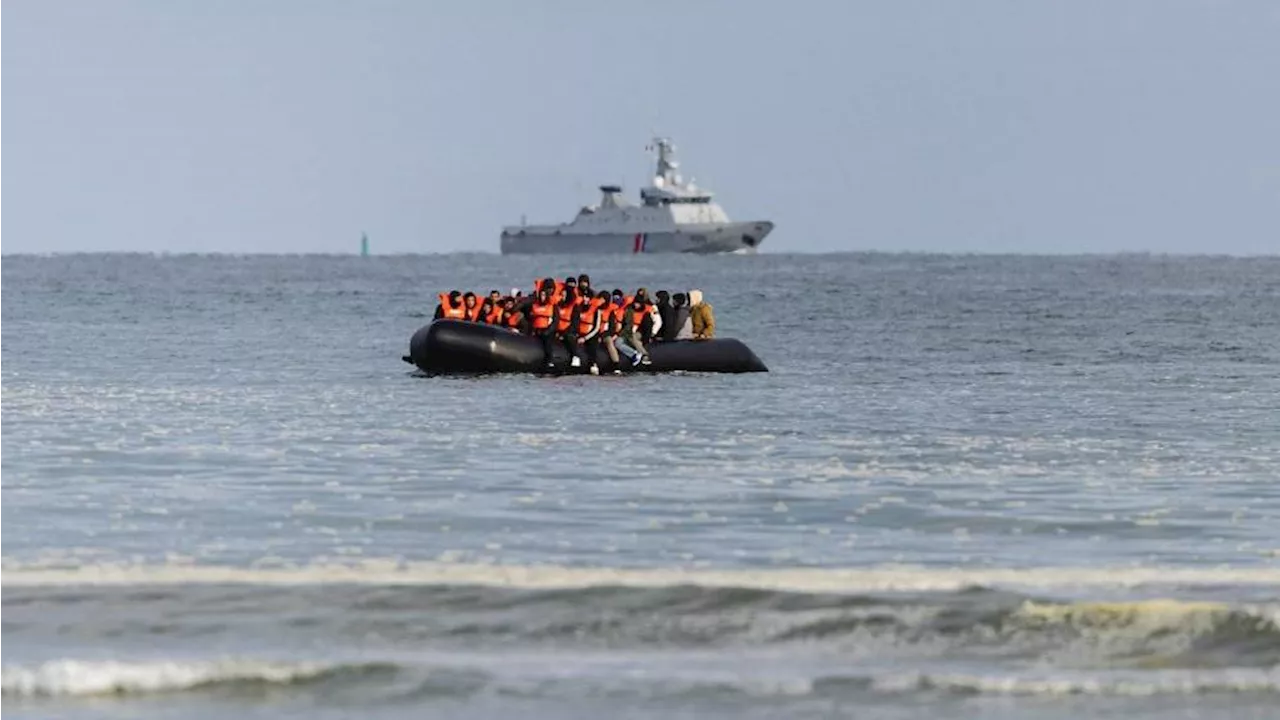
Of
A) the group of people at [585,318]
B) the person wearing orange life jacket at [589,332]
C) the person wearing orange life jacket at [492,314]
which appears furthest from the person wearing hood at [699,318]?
the person wearing orange life jacket at [492,314]

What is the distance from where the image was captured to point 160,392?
3566cm

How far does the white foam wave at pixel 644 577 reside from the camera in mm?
15258

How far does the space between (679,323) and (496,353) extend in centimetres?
342

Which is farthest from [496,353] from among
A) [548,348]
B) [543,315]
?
[543,315]

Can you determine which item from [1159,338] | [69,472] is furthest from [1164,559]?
[1159,338]

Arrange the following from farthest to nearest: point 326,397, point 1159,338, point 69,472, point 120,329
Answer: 1. point 120,329
2. point 1159,338
3. point 326,397
4. point 69,472

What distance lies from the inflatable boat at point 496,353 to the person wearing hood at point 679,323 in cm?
47

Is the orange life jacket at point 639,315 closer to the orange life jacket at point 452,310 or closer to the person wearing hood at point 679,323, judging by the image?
the person wearing hood at point 679,323

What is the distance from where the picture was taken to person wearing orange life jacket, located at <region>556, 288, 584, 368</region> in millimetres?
37219

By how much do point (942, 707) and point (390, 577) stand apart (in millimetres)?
5070

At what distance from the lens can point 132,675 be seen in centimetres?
1220

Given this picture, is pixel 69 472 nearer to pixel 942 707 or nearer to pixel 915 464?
pixel 915 464

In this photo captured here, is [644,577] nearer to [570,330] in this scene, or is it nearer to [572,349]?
[572,349]

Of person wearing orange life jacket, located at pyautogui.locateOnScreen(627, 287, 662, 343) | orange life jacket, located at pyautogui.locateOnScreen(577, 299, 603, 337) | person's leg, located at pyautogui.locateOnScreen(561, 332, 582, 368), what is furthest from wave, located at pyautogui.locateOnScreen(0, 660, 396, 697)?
person wearing orange life jacket, located at pyautogui.locateOnScreen(627, 287, 662, 343)
